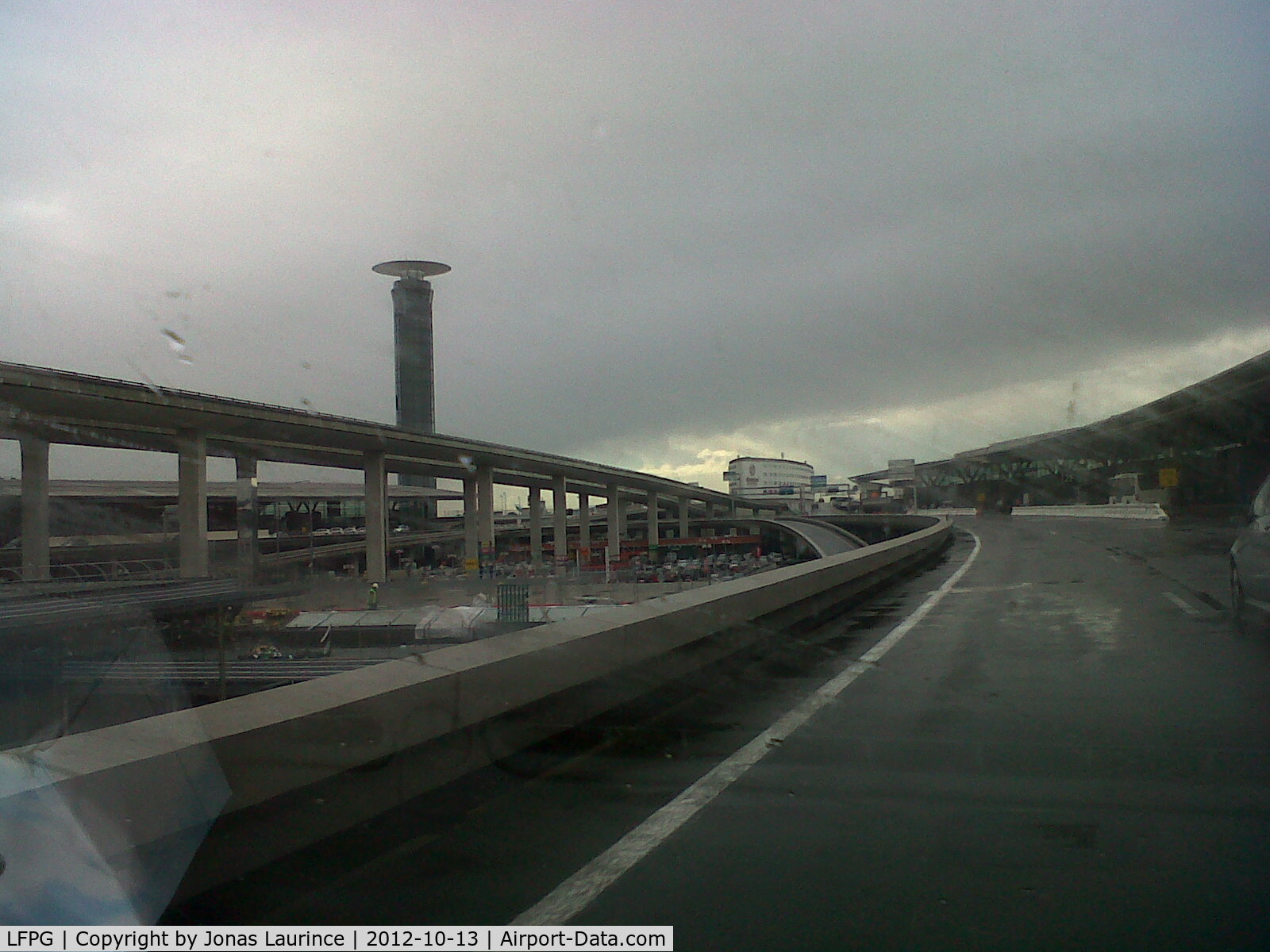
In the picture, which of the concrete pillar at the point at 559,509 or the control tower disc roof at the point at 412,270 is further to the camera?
the concrete pillar at the point at 559,509

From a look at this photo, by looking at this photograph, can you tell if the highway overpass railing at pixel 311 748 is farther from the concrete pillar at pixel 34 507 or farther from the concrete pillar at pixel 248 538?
the concrete pillar at pixel 34 507

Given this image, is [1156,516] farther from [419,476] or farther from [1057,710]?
[1057,710]

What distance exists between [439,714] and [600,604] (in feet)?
13.8

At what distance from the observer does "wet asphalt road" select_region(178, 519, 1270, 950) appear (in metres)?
4.50

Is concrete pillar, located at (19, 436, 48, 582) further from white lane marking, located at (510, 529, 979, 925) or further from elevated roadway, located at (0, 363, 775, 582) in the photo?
white lane marking, located at (510, 529, 979, 925)

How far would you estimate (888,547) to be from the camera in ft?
85.2

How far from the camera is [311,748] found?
5.71m

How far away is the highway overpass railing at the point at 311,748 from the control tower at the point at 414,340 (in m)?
14.1

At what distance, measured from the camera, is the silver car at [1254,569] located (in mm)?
12016

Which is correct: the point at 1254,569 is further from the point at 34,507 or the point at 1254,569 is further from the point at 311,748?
the point at 34,507

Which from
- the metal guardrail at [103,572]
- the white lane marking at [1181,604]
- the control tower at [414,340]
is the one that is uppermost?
the control tower at [414,340]

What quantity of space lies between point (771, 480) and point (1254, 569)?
6610 inches

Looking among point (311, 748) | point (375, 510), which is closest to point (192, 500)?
point (311, 748)

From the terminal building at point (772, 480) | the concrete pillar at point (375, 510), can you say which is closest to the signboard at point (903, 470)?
the terminal building at point (772, 480)
